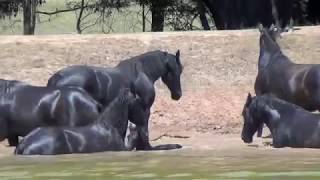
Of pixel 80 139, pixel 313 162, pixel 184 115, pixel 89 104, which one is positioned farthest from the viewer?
pixel 184 115

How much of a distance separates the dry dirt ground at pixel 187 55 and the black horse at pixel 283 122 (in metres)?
4.10

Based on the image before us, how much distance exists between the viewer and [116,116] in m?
13.6

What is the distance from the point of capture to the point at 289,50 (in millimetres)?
21891

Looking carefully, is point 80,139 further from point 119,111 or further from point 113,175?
point 113,175

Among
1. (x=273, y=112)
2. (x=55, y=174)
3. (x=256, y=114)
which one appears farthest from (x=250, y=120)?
(x=55, y=174)

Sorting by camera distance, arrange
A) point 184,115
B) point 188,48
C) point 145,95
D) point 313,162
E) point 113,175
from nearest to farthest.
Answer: point 113,175, point 313,162, point 145,95, point 184,115, point 188,48

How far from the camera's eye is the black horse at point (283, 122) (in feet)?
47.1

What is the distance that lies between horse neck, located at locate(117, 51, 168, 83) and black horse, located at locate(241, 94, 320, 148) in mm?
1733

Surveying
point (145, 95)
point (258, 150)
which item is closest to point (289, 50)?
point (145, 95)

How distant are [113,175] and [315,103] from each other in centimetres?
691

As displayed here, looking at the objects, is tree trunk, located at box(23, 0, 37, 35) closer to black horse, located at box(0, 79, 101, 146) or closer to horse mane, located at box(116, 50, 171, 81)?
horse mane, located at box(116, 50, 171, 81)

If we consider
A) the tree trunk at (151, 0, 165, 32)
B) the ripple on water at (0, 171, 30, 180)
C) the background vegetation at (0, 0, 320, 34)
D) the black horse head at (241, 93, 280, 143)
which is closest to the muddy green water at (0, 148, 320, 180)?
the ripple on water at (0, 171, 30, 180)

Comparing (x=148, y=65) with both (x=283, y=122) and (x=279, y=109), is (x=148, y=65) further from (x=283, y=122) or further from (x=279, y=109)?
(x=283, y=122)

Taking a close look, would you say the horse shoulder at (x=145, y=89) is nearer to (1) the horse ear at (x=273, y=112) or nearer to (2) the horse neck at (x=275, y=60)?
(1) the horse ear at (x=273, y=112)
